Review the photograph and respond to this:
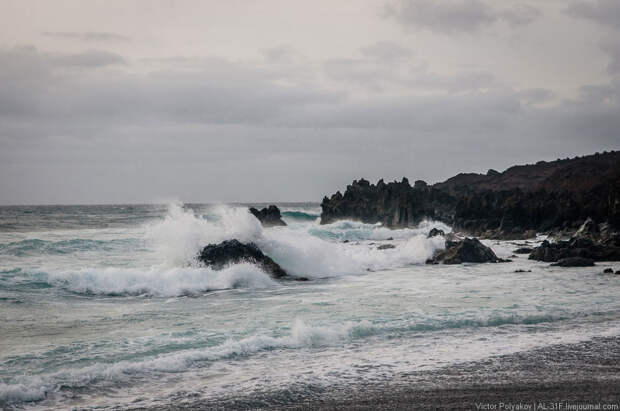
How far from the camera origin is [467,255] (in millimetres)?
25062

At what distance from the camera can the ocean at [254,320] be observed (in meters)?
8.00

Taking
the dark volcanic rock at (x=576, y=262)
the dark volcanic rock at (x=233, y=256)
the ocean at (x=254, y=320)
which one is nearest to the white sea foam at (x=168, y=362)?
the ocean at (x=254, y=320)

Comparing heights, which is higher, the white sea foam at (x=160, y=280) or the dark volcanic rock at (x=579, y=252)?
the dark volcanic rock at (x=579, y=252)

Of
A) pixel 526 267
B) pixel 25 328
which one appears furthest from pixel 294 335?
pixel 526 267

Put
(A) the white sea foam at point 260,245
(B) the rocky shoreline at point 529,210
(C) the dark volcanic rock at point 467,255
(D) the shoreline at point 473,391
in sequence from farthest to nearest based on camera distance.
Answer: (B) the rocky shoreline at point 529,210, (C) the dark volcanic rock at point 467,255, (A) the white sea foam at point 260,245, (D) the shoreline at point 473,391

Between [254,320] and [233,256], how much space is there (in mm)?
7674

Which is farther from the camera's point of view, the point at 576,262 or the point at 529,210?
the point at 529,210

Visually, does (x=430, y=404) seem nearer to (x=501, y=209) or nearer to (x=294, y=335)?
(x=294, y=335)

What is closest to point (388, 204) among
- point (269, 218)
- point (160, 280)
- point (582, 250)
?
point (269, 218)

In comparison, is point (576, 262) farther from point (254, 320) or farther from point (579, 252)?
point (254, 320)

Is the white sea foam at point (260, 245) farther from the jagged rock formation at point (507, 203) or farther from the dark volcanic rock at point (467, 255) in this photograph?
the jagged rock formation at point (507, 203)

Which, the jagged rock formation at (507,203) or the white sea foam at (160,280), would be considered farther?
the jagged rock formation at (507,203)

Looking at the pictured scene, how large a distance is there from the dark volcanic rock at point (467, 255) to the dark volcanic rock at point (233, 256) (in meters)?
8.86

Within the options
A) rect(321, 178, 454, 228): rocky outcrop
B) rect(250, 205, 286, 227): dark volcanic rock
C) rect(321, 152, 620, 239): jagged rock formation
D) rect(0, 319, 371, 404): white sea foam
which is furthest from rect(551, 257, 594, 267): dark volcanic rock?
rect(250, 205, 286, 227): dark volcanic rock
